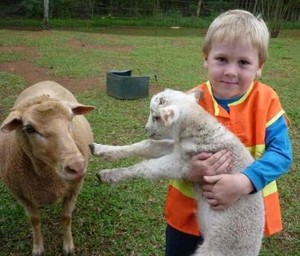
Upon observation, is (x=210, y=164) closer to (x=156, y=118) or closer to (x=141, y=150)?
(x=156, y=118)

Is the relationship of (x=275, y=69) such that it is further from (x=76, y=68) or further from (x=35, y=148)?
(x=35, y=148)

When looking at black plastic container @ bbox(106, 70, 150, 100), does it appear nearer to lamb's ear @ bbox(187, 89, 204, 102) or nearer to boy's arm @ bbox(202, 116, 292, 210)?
lamb's ear @ bbox(187, 89, 204, 102)

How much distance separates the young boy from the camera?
2107 millimetres

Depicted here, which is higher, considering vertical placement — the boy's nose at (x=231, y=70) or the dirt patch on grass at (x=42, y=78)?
the boy's nose at (x=231, y=70)

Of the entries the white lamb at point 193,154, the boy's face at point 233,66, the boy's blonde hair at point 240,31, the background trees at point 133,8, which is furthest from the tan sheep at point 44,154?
the background trees at point 133,8

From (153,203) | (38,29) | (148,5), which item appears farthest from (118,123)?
(148,5)

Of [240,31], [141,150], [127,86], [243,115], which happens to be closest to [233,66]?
[240,31]

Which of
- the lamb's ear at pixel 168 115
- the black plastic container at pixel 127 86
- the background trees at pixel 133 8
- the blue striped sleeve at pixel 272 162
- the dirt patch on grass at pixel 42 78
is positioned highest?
the lamb's ear at pixel 168 115

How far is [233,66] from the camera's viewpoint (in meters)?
2.17

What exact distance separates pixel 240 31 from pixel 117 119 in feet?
14.8

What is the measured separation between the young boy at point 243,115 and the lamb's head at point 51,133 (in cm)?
80

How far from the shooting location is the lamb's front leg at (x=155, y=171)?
2.38 m

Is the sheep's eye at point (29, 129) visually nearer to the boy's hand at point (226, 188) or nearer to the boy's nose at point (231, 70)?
the boy's hand at point (226, 188)

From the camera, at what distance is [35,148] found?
2.97 meters
